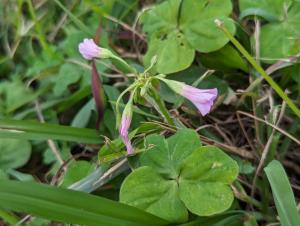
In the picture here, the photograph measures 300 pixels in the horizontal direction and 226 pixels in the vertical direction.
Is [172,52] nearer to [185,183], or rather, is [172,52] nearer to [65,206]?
[185,183]

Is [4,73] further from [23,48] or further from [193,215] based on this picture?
[193,215]

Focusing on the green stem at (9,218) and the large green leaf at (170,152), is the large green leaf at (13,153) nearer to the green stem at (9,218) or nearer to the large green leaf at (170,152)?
the green stem at (9,218)

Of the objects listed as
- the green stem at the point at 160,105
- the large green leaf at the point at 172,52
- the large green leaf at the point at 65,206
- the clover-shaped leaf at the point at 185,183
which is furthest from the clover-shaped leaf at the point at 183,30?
the large green leaf at the point at 65,206

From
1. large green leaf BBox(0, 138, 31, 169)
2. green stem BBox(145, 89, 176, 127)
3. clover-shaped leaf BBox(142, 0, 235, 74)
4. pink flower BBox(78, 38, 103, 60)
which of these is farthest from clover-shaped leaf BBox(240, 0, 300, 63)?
large green leaf BBox(0, 138, 31, 169)

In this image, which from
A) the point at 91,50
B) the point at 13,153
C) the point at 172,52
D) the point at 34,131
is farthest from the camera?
the point at 13,153

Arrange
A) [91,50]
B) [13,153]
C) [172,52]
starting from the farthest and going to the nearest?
1. [13,153]
2. [172,52]
3. [91,50]

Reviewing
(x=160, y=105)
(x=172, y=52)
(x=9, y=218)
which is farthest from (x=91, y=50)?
(x=9, y=218)
